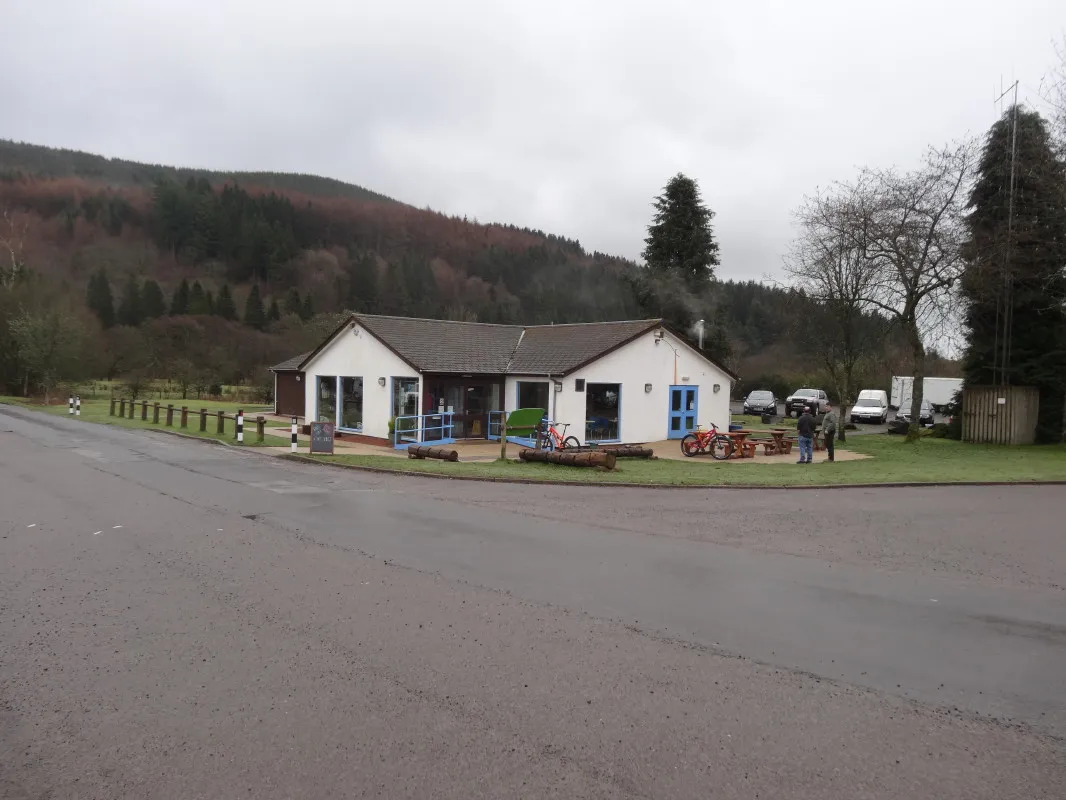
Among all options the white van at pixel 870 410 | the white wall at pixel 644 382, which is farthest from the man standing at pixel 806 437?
the white van at pixel 870 410

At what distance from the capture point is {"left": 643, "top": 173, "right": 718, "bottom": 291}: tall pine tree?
45812 mm

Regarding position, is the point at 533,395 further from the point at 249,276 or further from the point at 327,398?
the point at 249,276

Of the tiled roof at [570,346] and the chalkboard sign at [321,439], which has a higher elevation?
the tiled roof at [570,346]

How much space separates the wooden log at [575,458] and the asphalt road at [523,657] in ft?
21.7

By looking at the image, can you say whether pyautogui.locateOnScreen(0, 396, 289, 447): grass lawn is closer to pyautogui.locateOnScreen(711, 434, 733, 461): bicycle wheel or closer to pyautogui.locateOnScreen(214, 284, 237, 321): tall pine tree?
pyautogui.locateOnScreen(711, 434, 733, 461): bicycle wheel

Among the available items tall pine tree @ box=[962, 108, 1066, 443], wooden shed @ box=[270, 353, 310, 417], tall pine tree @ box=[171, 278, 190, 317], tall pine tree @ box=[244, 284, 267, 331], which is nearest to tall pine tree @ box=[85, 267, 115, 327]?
tall pine tree @ box=[171, 278, 190, 317]

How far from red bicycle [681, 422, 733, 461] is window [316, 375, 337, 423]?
12467mm

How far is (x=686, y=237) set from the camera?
4606cm

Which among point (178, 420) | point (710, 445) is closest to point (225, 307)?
point (178, 420)

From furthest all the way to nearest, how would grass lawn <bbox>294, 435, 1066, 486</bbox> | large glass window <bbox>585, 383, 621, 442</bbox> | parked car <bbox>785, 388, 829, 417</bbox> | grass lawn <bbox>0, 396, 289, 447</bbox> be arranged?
parked car <bbox>785, 388, 829, 417</bbox>, large glass window <bbox>585, 383, 621, 442</bbox>, grass lawn <bbox>0, 396, 289, 447</bbox>, grass lawn <bbox>294, 435, 1066, 486</bbox>

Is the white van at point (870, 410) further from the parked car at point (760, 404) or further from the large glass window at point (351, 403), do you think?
the large glass window at point (351, 403)

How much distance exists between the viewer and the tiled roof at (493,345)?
23.8 metres

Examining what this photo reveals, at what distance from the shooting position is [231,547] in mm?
8391

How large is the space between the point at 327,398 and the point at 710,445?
13770 millimetres
